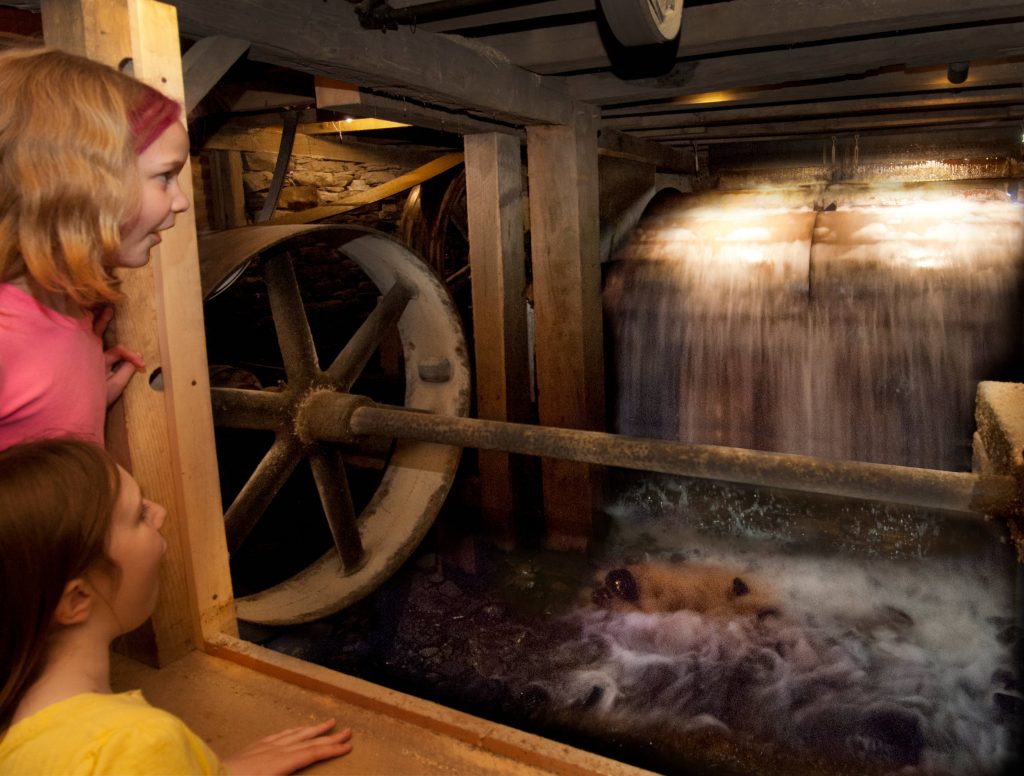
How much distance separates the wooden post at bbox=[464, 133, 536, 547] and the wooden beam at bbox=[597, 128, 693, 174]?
30.8 inches

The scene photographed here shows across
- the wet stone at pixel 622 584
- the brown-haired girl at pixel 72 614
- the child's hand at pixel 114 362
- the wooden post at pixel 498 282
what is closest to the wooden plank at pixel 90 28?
the child's hand at pixel 114 362

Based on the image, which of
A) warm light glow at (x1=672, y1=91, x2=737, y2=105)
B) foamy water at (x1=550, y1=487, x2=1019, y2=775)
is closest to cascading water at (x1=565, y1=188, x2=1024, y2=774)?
foamy water at (x1=550, y1=487, x2=1019, y2=775)

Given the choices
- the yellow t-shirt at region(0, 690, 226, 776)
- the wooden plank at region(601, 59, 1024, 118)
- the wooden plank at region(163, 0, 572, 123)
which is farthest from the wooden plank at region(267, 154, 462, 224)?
the yellow t-shirt at region(0, 690, 226, 776)

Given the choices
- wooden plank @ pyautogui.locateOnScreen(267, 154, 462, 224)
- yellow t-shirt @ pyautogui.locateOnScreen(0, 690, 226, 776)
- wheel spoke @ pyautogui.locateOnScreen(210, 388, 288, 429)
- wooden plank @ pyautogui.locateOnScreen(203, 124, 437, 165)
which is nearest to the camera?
yellow t-shirt @ pyautogui.locateOnScreen(0, 690, 226, 776)

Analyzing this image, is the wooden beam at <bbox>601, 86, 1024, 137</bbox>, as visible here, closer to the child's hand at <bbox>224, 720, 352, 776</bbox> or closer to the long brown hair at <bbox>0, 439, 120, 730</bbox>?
the child's hand at <bbox>224, 720, 352, 776</bbox>

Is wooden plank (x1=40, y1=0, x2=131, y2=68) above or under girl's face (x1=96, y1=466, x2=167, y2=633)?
above

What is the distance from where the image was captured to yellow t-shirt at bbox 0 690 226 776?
113 centimetres

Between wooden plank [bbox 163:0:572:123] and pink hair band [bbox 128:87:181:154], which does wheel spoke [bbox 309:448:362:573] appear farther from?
pink hair band [bbox 128:87:181:154]

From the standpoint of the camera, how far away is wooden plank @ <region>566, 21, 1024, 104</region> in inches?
133

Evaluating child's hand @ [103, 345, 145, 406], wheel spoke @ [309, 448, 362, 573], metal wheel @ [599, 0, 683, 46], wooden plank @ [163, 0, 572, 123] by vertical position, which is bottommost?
wheel spoke @ [309, 448, 362, 573]

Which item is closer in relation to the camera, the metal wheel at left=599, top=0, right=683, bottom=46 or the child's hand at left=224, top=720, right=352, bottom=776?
the child's hand at left=224, top=720, right=352, bottom=776

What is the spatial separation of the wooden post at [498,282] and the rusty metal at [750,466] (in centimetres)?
206

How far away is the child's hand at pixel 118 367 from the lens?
1851 mm

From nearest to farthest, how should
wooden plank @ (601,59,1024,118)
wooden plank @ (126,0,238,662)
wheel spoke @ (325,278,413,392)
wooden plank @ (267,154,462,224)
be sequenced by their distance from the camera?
wooden plank @ (126,0,238,662) < wheel spoke @ (325,278,413,392) < wooden plank @ (601,59,1024,118) < wooden plank @ (267,154,462,224)
